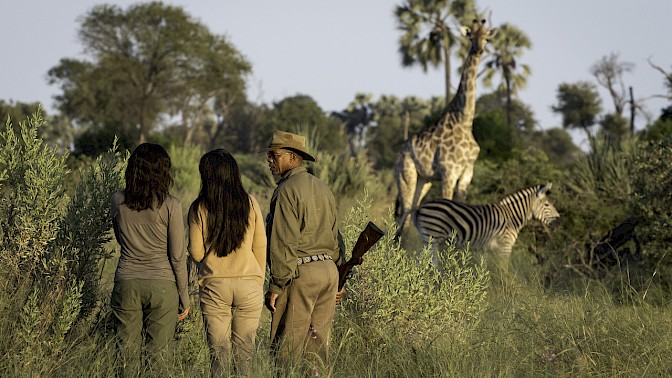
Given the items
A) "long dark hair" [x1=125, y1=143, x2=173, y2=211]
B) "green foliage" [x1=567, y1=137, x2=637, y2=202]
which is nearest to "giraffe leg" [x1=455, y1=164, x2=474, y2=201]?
"green foliage" [x1=567, y1=137, x2=637, y2=202]

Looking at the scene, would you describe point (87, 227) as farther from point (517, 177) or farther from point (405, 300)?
point (517, 177)

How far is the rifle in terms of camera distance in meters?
5.69

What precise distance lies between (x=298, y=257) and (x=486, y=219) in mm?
6892

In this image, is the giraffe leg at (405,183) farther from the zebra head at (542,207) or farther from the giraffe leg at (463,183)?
the zebra head at (542,207)

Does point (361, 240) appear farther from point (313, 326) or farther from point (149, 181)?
point (149, 181)

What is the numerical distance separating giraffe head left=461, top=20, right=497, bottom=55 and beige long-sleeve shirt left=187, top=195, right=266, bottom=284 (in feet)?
34.1

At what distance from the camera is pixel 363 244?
578 centimetres

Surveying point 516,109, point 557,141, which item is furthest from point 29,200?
point 557,141

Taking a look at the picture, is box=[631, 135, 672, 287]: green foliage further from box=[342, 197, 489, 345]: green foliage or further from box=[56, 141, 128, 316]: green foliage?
box=[56, 141, 128, 316]: green foliage

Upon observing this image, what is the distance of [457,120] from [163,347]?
11153 millimetres

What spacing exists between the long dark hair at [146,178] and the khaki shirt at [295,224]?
701 mm

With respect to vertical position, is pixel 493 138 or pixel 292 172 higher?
pixel 493 138

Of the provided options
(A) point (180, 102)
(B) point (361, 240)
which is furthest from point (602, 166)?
(A) point (180, 102)

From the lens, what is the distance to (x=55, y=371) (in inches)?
213
